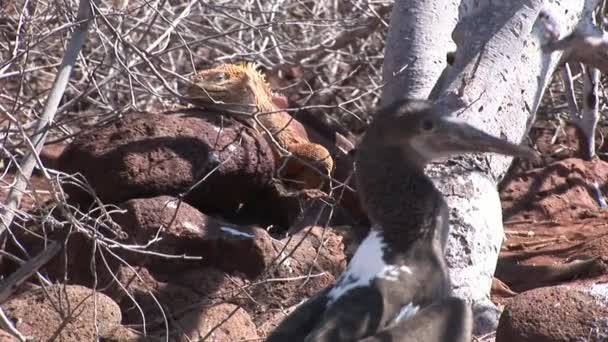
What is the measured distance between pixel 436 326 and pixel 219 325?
152 cm

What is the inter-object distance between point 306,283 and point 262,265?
0.80 ft

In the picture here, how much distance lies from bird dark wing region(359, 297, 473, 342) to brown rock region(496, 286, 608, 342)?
3.00ft

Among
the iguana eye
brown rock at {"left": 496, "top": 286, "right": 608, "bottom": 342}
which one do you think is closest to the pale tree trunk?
brown rock at {"left": 496, "top": 286, "right": 608, "bottom": 342}

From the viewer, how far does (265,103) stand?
28.2ft

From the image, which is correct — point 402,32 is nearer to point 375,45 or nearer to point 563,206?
point 563,206

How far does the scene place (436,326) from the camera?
14.3 ft

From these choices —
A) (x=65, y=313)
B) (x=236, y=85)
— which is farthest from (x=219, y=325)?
(x=236, y=85)

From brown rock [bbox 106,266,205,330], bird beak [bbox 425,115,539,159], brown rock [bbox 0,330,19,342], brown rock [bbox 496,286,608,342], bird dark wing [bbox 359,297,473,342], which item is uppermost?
bird beak [bbox 425,115,539,159]

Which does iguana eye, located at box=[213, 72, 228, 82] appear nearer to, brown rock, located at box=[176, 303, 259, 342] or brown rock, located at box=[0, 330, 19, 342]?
brown rock, located at box=[176, 303, 259, 342]

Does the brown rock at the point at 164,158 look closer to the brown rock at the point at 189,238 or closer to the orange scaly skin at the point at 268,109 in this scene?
the brown rock at the point at 189,238

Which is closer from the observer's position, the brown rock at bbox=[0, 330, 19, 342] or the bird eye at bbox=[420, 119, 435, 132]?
the bird eye at bbox=[420, 119, 435, 132]

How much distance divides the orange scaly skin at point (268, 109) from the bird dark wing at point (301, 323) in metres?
3.25

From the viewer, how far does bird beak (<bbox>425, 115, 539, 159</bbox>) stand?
16.0 feet

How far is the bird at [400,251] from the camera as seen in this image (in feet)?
14.1
